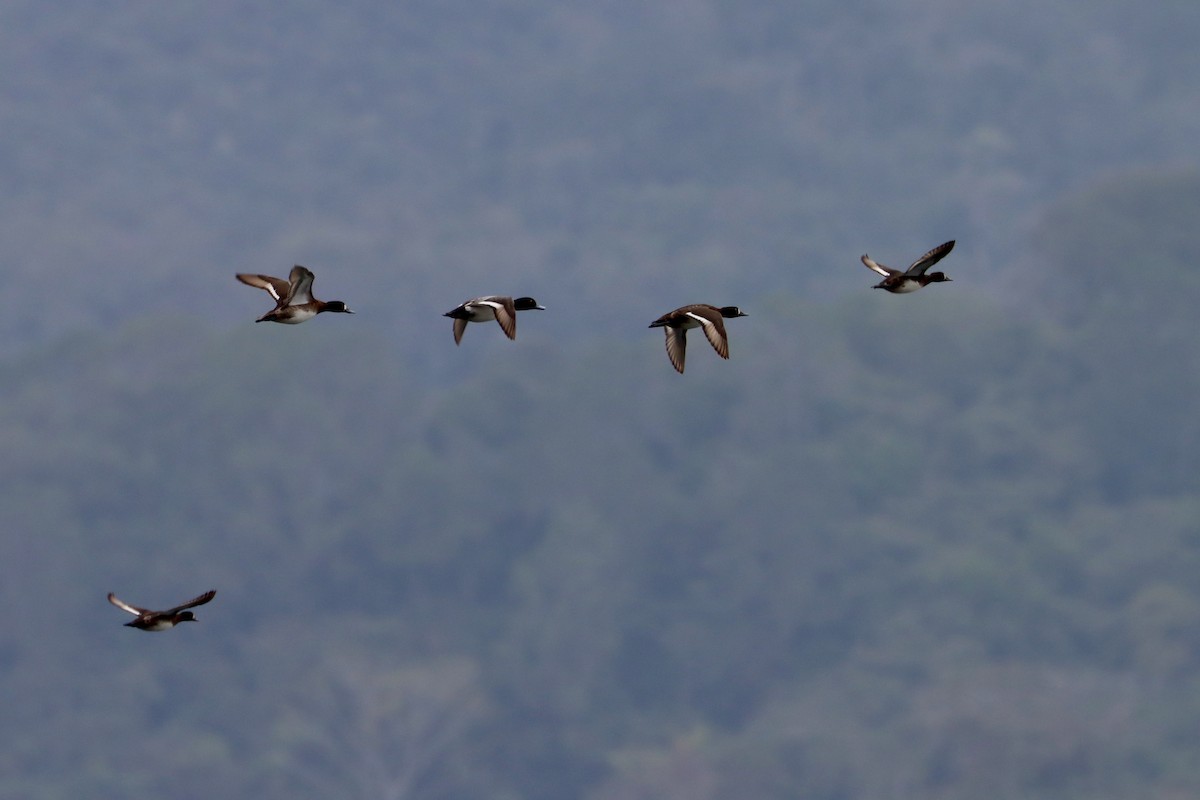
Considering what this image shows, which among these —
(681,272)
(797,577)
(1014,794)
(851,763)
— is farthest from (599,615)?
(681,272)

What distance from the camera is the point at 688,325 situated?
103ft

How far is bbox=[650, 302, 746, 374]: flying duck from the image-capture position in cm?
3000

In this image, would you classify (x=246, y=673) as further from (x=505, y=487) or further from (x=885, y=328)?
(x=885, y=328)

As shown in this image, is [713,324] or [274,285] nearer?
[713,324]

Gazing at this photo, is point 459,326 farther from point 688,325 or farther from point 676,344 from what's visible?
point 688,325

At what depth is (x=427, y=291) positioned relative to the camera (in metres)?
189

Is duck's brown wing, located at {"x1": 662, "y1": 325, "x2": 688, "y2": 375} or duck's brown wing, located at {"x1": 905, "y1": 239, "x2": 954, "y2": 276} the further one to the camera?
duck's brown wing, located at {"x1": 662, "y1": 325, "x2": 688, "y2": 375}

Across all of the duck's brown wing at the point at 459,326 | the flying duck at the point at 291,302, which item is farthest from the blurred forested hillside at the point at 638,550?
the flying duck at the point at 291,302

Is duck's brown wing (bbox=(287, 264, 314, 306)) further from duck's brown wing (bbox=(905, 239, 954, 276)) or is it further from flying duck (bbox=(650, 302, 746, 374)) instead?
duck's brown wing (bbox=(905, 239, 954, 276))

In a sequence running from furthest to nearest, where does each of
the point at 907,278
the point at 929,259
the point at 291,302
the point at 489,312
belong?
the point at 291,302
the point at 907,278
the point at 489,312
the point at 929,259

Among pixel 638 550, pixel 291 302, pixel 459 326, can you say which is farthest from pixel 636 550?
pixel 291 302

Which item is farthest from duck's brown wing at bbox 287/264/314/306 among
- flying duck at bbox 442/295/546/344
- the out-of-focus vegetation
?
the out-of-focus vegetation

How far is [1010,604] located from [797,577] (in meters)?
11.2

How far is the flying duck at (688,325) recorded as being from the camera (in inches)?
1181
